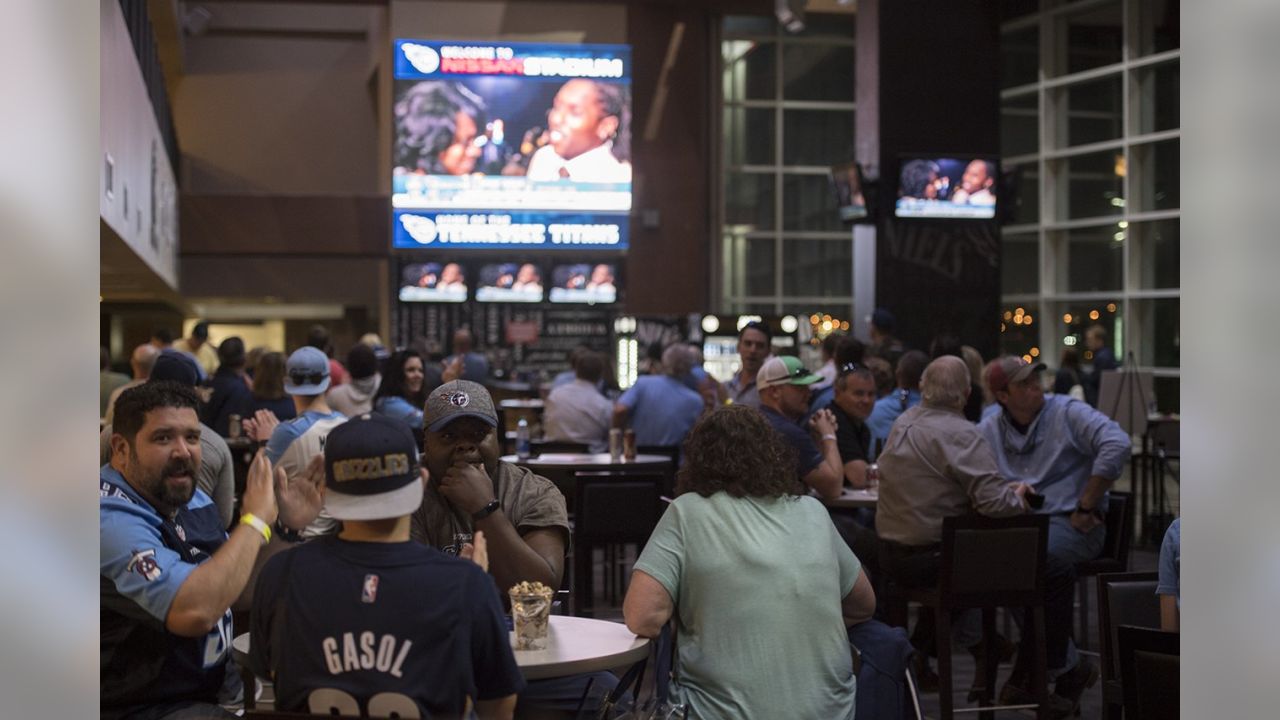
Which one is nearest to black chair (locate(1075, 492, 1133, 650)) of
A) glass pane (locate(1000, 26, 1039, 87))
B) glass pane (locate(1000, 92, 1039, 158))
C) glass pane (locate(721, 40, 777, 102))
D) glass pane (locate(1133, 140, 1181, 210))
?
glass pane (locate(1133, 140, 1181, 210))

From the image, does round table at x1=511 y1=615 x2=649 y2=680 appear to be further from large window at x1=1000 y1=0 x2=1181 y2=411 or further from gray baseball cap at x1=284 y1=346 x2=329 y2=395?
large window at x1=1000 y1=0 x2=1181 y2=411

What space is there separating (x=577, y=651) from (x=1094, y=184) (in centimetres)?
1270

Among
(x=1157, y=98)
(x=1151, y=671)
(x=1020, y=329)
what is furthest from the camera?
(x=1020, y=329)

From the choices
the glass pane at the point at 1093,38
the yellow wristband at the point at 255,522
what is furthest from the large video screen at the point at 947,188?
the yellow wristband at the point at 255,522

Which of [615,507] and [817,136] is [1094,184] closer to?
[817,136]

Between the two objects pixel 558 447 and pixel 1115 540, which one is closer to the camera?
pixel 1115 540

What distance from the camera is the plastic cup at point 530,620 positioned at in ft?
10.4

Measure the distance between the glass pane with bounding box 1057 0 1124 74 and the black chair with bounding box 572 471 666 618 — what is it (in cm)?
1002

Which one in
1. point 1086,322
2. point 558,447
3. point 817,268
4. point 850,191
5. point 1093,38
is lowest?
point 558,447

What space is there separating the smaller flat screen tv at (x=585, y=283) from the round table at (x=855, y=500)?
1055cm

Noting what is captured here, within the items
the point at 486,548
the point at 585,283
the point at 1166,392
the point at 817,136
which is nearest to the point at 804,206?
the point at 817,136

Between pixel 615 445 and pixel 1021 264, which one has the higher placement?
pixel 1021 264

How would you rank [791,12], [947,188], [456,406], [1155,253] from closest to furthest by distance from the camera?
1. [456,406]
2. [947,188]
3. [791,12]
4. [1155,253]

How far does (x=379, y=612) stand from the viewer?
242cm
